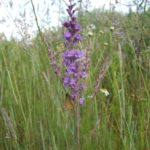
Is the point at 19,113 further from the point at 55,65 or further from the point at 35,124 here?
the point at 55,65

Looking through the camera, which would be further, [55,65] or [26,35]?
[26,35]

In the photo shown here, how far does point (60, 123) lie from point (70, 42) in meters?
0.58

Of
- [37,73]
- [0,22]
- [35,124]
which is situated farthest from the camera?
[0,22]

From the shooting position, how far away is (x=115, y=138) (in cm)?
116

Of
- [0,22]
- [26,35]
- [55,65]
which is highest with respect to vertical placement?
[0,22]

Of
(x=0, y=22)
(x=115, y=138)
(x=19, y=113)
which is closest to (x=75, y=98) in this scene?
(x=115, y=138)

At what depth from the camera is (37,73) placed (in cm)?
159

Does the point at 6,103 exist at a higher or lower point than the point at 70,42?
lower

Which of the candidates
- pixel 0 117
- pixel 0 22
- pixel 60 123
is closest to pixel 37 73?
pixel 0 117

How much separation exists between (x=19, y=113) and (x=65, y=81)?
0.76 m

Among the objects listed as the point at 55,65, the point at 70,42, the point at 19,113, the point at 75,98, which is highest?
the point at 70,42

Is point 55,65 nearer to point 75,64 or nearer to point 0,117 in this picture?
point 75,64

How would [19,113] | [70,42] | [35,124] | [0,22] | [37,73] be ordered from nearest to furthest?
[70,42] → [35,124] → [19,113] → [37,73] → [0,22]

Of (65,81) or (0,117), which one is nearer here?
(65,81)
